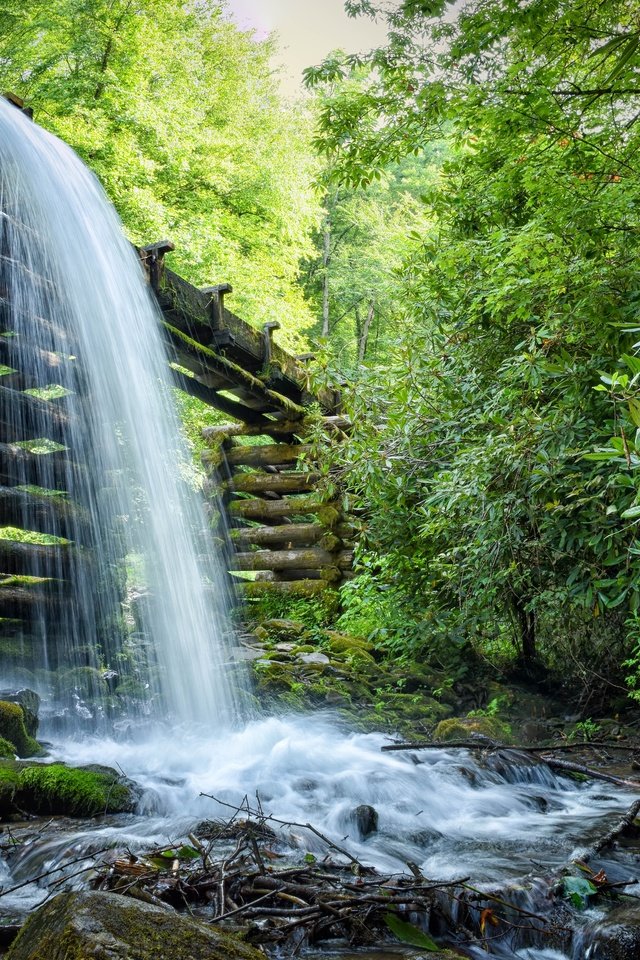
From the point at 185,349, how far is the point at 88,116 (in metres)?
6.72

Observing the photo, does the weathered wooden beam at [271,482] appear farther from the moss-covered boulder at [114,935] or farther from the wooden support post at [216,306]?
the moss-covered boulder at [114,935]

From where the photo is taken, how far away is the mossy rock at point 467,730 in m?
6.02

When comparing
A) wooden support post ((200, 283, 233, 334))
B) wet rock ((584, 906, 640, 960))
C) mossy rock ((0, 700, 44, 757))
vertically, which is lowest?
mossy rock ((0, 700, 44, 757))

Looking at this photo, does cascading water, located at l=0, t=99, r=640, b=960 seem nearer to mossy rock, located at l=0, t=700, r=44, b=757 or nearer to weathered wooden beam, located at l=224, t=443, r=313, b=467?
mossy rock, located at l=0, t=700, r=44, b=757

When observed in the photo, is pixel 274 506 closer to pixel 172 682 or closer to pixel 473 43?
pixel 172 682

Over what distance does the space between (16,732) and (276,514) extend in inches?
289

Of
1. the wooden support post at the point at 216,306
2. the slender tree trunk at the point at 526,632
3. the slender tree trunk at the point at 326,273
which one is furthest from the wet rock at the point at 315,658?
the slender tree trunk at the point at 326,273

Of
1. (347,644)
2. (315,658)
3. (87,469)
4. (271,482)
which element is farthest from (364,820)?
(271,482)

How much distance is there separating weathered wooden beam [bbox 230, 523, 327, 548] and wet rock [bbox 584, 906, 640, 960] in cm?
900

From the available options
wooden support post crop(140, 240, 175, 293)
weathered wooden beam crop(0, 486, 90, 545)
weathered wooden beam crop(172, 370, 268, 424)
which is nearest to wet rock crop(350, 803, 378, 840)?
weathered wooden beam crop(0, 486, 90, 545)

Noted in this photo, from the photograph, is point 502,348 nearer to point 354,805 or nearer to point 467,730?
point 467,730

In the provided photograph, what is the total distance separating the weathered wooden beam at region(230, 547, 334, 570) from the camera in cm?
1152

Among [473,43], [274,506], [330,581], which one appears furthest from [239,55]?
[473,43]

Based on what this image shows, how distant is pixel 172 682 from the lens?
8.17m
